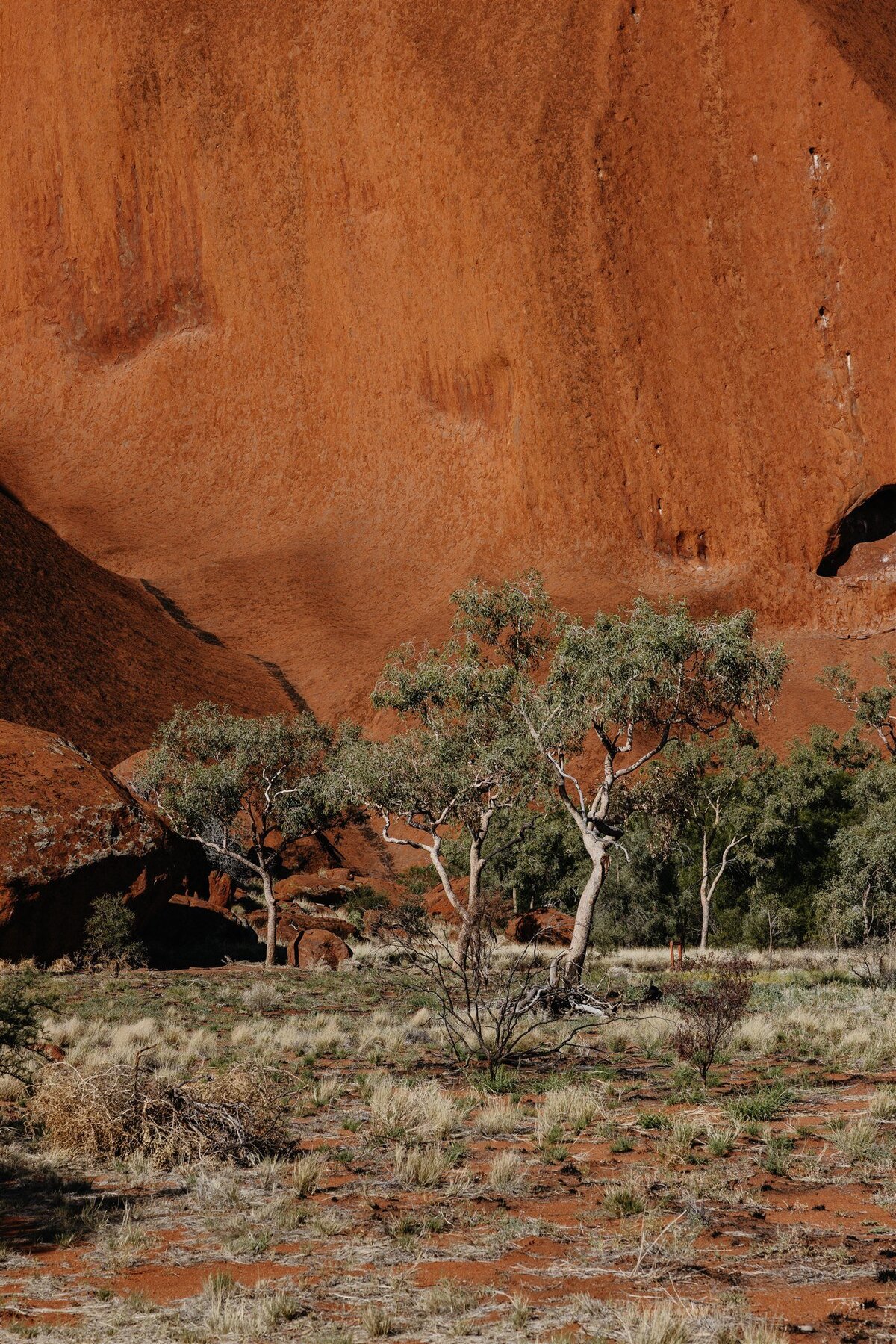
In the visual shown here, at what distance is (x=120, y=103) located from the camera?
253 feet

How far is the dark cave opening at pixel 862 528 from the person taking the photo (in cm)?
5503

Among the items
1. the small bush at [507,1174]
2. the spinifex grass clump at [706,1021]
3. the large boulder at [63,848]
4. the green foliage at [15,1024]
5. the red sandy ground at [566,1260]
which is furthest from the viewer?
the large boulder at [63,848]

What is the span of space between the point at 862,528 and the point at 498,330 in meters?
19.3

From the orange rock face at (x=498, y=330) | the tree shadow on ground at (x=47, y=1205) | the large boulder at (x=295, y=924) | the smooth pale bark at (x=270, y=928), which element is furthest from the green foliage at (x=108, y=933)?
the orange rock face at (x=498, y=330)

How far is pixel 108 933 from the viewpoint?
69.5 ft

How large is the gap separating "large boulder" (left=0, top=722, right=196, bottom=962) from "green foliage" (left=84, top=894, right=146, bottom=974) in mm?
198

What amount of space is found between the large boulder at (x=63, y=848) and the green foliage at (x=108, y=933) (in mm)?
198

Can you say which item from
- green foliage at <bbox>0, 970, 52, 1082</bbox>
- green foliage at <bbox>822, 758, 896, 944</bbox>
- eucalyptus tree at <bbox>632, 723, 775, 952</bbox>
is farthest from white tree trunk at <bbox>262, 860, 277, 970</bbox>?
green foliage at <bbox>0, 970, 52, 1082</bbox>

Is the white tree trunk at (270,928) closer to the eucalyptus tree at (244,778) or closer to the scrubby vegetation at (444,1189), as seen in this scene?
the eucalyptus tree at (244,778)

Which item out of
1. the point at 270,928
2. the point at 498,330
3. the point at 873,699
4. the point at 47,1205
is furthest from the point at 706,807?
the point at 498,330

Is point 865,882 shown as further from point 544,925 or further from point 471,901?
point 471,901

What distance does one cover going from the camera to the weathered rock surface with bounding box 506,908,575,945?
30.8 meters

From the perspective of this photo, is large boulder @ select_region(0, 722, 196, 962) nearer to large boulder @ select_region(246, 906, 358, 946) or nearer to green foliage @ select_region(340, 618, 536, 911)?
green foliage @ select_region(340, 618, 536, 911)

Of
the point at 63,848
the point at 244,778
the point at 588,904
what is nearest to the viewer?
the point at 588,904
